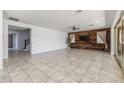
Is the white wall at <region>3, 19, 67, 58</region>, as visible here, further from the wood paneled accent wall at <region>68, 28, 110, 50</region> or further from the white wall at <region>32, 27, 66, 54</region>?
the wood paneled accent wall at <region>68, 28, 110, 50</region>

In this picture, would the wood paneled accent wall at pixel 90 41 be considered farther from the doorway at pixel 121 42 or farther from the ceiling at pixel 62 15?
the doorway at pixel 121 42

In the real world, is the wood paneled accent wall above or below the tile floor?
above

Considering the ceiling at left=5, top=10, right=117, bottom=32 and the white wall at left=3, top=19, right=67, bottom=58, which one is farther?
the white wall at left=3, top=19, right=67, bottom=58

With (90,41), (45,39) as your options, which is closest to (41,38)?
(45,39)

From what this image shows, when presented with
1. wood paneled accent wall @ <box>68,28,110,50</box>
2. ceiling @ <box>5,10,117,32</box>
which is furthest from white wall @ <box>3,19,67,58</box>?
wood paneled accent wall @ <box>68,28,110,50</box>

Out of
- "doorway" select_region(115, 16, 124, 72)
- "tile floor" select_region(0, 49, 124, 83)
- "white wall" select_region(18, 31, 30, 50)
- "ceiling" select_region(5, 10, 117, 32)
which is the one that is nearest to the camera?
"tile floor" select_region(0, 49, 124, 83)

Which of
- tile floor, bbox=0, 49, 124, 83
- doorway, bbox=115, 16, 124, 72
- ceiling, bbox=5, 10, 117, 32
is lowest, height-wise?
tile floor, bbox=0, 49, 124, 83

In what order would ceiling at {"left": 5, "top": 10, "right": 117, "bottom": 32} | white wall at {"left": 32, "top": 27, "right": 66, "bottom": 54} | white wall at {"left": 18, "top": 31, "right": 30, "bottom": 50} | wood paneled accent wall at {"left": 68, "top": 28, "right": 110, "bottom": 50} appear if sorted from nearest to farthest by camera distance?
1. ceiling at {"left": 5, "top": 10, "right": 117, "bottom": 32}
2. white wall at {"left": 32, "top": 27, "right": 66, "bottom": 54}
3. wood paneled accent wall at {"left": 68, "top": 28, "right": 110, "bottom": 50}
4. white wall at {"left": 18, "top": 31, "right": 30, "bottom": 50}

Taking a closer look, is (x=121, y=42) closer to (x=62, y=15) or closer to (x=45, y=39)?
(x=62, y=15)
